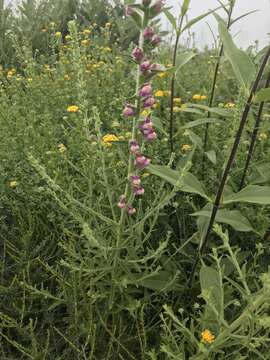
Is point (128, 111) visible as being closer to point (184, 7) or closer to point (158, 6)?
point (158, 6)

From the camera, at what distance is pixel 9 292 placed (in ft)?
4.99

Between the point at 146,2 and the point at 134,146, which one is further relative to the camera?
the point at 134,146

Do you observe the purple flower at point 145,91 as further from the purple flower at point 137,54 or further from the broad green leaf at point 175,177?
the broad green leaf at point 175,177

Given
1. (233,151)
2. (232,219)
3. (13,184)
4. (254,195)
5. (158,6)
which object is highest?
(158,6)

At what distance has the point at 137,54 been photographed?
103 cm

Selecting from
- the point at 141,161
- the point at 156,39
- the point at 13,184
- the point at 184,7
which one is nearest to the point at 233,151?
the point at 141,161

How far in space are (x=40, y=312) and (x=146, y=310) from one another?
366 millimetres

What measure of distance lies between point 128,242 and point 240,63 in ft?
1.96

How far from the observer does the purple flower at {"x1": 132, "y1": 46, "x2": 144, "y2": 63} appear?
1.03 metres

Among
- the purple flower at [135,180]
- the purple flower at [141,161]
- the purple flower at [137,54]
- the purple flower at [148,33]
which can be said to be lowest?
the purple flower at [135,180]

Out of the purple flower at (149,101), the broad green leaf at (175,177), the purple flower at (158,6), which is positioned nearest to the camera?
the purple flower at (158,6)

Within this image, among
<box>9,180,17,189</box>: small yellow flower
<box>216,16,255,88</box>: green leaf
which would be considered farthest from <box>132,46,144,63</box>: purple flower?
<box>9,180,17,189</box>: small yellow flower

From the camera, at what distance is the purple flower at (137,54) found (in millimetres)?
1025

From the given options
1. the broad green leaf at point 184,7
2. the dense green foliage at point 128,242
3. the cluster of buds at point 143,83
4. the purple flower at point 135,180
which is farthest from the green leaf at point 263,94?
the broad green leaf at point 184,7
